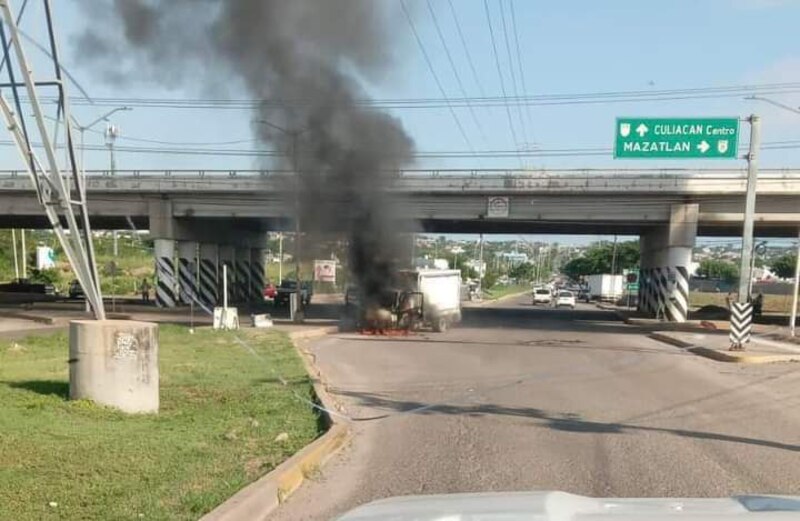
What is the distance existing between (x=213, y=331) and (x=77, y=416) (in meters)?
15.5

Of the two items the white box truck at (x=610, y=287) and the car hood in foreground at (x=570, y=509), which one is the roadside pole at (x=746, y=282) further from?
the white box truck at (x=610, y=287)

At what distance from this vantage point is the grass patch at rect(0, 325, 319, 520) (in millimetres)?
5168

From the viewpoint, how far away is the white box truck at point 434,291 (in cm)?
2917

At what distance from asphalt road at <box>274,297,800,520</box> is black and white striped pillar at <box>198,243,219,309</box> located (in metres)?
28.5

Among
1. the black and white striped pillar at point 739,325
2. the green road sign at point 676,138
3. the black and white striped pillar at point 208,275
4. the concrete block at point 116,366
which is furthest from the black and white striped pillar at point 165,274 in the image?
the concrete block at point 116,366

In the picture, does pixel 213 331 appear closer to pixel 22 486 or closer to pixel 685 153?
pixel 685 153

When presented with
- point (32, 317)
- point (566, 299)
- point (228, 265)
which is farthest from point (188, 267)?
point (566, 299)

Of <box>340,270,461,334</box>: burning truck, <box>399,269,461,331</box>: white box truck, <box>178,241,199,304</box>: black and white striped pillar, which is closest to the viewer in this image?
<box>340,270,461,334</box>: burning truck

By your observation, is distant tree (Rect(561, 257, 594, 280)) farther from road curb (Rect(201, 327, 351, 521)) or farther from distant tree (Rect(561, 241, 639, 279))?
road curb (Rect(201, 327, 351, 521))

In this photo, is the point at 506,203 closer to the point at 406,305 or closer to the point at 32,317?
the point at 406,305

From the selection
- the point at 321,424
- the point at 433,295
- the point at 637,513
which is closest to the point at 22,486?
the point at 321,424

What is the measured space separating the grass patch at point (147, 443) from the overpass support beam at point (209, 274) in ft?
104

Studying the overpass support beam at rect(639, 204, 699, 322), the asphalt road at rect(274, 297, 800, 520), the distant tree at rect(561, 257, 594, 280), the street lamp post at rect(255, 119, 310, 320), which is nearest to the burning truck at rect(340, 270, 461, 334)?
the street lamp post at rect(255, 119, 310, 320)

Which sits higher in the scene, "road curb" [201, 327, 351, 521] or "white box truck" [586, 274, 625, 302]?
"road curb" [201, 327, 351, 521]
